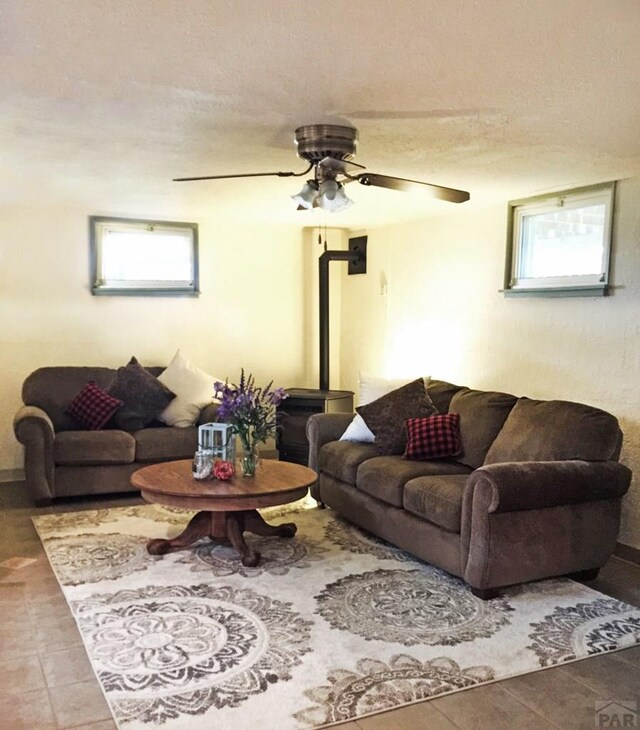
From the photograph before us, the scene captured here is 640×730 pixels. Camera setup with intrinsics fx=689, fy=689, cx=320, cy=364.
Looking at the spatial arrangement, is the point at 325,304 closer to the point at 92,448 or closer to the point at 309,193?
the point at 92,448

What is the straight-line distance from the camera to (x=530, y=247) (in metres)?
4.80

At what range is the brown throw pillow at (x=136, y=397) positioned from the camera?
540cm

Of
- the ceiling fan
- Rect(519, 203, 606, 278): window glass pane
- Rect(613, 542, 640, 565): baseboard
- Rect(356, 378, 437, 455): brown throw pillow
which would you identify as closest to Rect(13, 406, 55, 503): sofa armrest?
Rect(356, 378, 437, 455): brown throw pillow

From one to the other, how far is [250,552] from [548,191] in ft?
9.70

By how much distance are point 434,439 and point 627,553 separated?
129 cm

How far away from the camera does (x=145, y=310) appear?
6.04 meters

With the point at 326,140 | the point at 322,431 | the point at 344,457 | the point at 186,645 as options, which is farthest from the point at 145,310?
the point at 186,645

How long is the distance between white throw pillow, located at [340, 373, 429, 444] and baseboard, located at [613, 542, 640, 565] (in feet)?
5.32

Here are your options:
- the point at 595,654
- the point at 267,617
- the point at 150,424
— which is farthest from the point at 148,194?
the point at 595,654

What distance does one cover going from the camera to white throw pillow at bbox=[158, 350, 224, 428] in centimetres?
550

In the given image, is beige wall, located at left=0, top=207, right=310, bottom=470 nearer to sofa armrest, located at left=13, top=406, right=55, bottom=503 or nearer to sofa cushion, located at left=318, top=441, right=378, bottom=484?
sofa armrest, located at left=13, top=406, right=55, bottom=503

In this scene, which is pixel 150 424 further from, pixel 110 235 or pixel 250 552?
pixel 250 552

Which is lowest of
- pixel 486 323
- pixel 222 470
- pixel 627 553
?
pixel 627 553

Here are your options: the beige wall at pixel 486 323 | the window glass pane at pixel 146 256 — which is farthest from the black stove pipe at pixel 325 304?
the window glass pane at pixel 146 256
